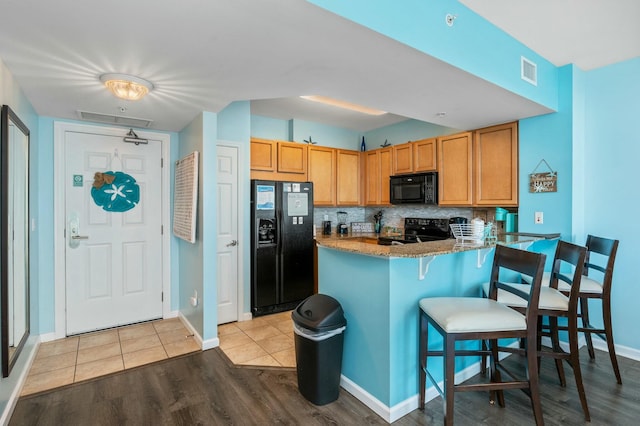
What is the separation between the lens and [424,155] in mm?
4188

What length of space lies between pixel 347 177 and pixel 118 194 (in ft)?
9.84

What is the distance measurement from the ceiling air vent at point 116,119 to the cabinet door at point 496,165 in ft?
11.4

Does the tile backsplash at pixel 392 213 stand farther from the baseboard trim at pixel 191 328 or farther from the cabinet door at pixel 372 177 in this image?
the baseboard trim at pixel 191 328

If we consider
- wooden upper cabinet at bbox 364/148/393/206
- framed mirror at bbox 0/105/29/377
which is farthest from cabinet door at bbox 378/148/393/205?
framed mirror at bbox 0/105/29/377

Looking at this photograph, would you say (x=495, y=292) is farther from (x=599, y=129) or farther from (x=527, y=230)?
(x=599, y=129)

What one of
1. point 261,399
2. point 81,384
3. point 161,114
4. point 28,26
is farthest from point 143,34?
point 81,384

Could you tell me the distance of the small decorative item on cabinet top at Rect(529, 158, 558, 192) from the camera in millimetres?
2975

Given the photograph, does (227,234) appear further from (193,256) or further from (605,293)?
(605,293)

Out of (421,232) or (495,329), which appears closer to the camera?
(495,329)

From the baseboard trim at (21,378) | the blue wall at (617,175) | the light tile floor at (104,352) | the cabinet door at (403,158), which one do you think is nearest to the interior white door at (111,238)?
the light tile floor at (104,352)

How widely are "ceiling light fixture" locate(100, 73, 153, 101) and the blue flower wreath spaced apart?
1.46 metres

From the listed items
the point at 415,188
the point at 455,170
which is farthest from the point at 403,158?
the point at 455,170

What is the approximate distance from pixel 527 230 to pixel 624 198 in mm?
769

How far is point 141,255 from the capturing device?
11.6 feet
